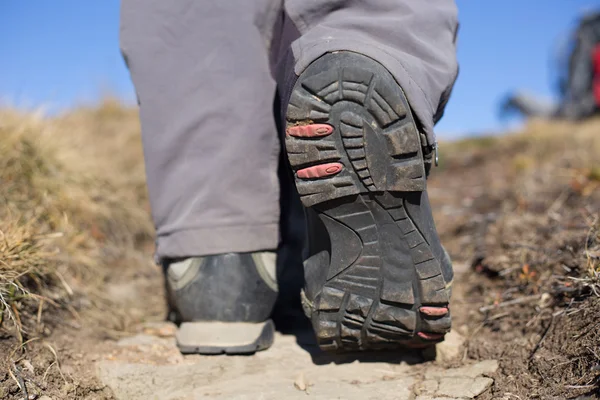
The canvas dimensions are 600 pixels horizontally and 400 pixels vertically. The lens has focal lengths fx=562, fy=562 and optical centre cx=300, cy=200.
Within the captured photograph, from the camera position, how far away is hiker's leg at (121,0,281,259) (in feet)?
4.51

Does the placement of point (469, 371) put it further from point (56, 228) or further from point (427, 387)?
point (56, 228)

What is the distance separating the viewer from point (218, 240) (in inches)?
54.9

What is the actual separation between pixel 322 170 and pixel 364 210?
0.12 metres

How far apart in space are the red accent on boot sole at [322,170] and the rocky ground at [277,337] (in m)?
0.47

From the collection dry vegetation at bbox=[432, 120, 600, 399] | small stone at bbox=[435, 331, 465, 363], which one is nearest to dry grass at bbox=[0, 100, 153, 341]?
small stone at bbox=[435, 331, 465, 363]

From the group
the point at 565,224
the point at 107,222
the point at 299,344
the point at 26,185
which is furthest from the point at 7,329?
the point at 565,224

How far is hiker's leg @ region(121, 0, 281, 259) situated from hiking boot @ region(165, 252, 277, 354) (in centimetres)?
5

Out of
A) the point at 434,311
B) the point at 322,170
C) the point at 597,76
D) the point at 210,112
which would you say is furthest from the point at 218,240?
the point at 597,76

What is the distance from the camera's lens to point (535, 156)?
14.6 feet

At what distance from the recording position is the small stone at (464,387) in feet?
3.76

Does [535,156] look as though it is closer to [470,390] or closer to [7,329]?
[470,390]

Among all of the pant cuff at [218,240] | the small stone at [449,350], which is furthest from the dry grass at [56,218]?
the small stone at [449,350]

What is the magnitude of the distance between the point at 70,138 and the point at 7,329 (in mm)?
1882

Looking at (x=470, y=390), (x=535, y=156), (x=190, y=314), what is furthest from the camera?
(x=535, y=156)
